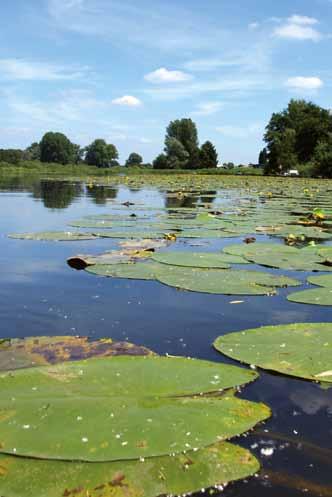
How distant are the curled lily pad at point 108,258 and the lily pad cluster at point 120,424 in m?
1.93

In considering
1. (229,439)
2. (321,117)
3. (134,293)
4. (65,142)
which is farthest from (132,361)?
(65,142)

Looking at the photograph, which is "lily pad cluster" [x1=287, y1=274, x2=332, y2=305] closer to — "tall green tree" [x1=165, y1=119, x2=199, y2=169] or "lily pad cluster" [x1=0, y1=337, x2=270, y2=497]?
"lily pad cluster" [x1=0, y1=337, x2=270, y2=497]

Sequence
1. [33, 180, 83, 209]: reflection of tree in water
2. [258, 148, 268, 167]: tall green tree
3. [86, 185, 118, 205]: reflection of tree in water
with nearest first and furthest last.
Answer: [33, 180, 83, 209]: reflection of tree in water
[86, 185, 118, 205]: reflection of tree in water
[258, 148, 268, 167]: tall green tree

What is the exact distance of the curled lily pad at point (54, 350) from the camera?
2.12 meters

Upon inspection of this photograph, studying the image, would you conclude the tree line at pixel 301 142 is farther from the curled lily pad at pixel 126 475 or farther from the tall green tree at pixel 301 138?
the curled lily pad at pixel 126 475

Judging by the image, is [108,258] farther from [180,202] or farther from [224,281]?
[180,202]

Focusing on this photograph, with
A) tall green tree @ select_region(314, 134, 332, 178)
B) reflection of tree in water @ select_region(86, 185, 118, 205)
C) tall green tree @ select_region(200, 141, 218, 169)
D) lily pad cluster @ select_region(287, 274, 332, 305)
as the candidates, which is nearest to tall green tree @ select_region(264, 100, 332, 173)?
tall green tree @ select_region(314, 134, 332, 178)

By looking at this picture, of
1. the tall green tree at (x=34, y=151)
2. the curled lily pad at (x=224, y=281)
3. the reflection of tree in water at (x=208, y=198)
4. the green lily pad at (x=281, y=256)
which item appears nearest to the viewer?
the curled lily pad at (x=224, y=281)

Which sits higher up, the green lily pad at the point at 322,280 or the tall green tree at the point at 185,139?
the tall green tree at the point at 185,139

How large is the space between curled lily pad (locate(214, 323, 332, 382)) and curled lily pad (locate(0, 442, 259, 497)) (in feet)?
2.31

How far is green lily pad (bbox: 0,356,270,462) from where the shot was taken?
146cm

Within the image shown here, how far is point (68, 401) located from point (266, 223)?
5.95m

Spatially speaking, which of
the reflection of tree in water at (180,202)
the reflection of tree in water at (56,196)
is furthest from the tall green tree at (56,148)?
the reflection of tree in water at (180,202)

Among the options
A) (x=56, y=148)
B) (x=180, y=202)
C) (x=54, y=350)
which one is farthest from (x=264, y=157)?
(x=54, y=350)
